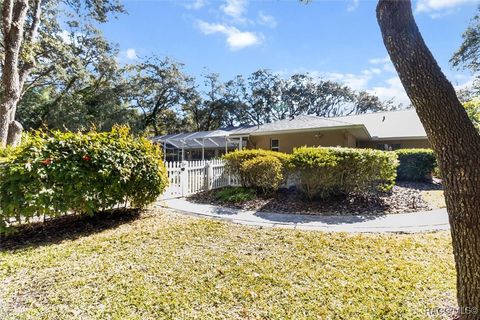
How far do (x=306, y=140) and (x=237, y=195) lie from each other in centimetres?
808

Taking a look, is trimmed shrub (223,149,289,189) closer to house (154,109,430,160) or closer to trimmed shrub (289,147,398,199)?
trimmed shrub (289,147,398,199)

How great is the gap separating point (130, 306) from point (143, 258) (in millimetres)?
1296

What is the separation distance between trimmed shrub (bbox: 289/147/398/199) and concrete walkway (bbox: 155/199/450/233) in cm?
124

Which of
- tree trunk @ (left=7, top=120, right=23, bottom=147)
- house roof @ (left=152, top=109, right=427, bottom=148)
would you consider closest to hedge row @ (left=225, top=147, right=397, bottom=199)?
house roof @ (left=152, top=109, right=427, bottom=148)

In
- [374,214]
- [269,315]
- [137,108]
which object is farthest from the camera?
[137,108]

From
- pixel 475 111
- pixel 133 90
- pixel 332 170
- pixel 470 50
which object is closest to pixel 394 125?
pixel 470 50

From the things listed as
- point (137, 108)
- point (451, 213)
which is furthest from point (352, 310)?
point (137, 108)

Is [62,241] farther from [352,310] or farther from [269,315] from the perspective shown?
[352,310]

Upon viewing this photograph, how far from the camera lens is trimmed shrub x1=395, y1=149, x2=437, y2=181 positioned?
1274cm

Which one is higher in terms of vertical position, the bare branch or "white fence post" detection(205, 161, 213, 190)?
the bare branch

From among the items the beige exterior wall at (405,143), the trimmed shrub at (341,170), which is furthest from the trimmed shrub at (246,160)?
the beige exterior wall at (405,143)

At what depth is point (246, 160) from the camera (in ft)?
30.5

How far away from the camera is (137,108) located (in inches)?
1272

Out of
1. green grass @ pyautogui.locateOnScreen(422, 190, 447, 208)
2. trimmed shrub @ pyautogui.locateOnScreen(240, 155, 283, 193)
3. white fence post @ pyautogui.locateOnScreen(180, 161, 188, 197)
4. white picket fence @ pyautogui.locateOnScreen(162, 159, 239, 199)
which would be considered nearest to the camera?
green grass @ pyautogui.locateOnScreen(422, 190, 447, 208)
